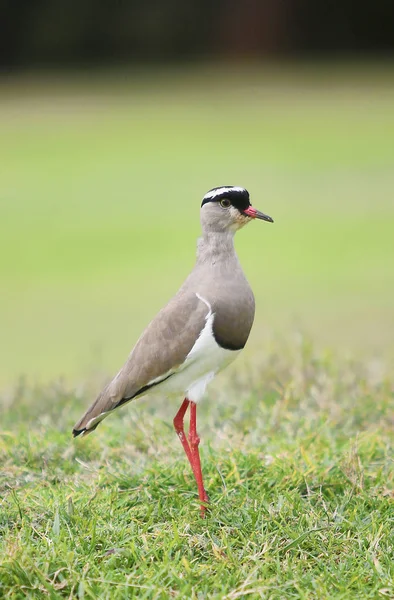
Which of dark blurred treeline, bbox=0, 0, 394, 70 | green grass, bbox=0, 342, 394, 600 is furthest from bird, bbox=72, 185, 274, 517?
dark blurred treeline, bbox=0, 0, 394, 70

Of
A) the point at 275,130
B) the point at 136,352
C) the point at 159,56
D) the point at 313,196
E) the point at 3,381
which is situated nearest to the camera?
the point at 136,352

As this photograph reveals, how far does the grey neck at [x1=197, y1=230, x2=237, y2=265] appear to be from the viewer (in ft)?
10.8

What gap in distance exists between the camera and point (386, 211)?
11445mm

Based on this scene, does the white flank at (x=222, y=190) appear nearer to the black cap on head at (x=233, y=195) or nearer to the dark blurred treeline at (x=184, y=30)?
the black cap on head at (x=233, y=195)

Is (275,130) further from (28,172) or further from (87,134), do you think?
(28,172)

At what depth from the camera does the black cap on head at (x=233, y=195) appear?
3.24 meters

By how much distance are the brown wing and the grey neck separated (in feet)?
0.48

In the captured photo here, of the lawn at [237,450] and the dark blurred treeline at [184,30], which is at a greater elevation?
the dark blurred treeline at [184,30]

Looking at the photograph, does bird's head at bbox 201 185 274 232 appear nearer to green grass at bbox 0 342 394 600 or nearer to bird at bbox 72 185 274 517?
bird at bbox 72 185 274 517

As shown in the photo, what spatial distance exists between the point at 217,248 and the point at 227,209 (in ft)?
0.46

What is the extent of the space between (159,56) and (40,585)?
747 inches

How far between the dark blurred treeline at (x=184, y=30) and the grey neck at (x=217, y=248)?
57.7ft

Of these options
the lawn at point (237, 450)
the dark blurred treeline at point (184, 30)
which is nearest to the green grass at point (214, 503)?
the lawn at point (237, 450)

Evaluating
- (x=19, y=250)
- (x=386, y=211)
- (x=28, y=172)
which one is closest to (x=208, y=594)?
(x=19, y=250)
